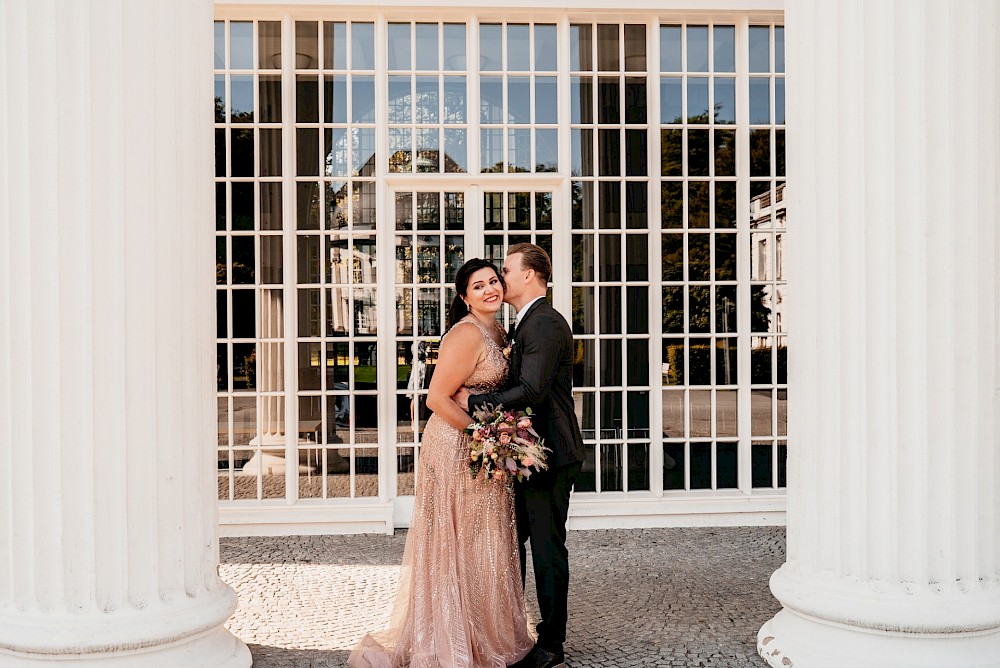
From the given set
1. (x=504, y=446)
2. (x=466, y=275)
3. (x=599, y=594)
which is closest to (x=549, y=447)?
(x=504, y=446)

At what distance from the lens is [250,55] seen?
7.21 meters

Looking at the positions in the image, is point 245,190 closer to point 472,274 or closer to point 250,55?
point 250,55

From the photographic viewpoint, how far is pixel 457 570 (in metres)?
4.21

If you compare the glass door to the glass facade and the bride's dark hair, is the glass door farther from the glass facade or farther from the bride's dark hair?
the bride's dark hair

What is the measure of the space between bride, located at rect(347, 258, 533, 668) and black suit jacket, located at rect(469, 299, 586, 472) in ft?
0.46
